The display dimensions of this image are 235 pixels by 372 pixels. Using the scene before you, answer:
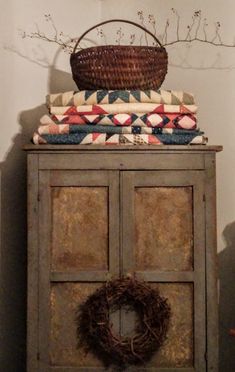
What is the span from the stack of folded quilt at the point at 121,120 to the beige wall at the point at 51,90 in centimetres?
49

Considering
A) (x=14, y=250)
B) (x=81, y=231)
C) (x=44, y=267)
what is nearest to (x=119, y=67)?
(x=81, y=231)

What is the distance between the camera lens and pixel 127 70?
2.35 m

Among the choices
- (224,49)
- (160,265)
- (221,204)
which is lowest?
(160,265)

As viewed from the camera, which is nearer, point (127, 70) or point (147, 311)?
point (147, 311)

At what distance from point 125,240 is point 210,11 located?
145 cm

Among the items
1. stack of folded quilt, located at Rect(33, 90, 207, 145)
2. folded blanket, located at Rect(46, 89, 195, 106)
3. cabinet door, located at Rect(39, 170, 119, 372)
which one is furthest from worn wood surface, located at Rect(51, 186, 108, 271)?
folded blanket, located at Rect(46, 89, 195, 106)

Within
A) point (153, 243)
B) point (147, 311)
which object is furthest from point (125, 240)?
point (147, 311)

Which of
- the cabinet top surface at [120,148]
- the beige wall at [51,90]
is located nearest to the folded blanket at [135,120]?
the cabinet top surface at [120,148]

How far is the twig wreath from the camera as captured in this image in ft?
7.15

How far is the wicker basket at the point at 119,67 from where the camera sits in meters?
2.34

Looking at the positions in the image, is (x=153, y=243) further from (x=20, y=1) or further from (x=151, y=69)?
(x=20, y=1)

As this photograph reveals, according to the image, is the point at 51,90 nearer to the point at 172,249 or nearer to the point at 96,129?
the point at 96,129

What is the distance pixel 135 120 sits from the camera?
2.29 m

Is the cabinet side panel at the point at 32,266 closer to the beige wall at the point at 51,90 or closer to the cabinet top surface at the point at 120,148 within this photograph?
the cabinet top surface at the point at 120,148
